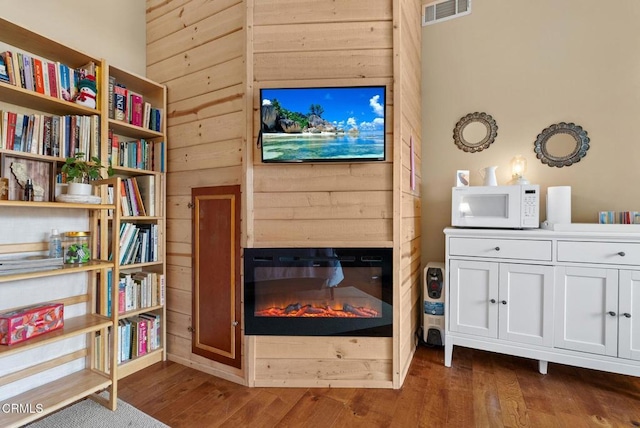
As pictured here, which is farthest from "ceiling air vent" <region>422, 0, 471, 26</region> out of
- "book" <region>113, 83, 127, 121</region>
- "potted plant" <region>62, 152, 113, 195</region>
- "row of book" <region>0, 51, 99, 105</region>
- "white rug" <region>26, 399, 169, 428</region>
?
"white rug" <region>26, 399, 169, 428</region>

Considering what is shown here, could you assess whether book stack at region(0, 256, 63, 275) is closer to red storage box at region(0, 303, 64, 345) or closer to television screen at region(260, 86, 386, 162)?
red storage box at region(0, 303, 64, 345)

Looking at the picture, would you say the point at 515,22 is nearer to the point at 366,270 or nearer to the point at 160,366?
Result: the point at 366,270

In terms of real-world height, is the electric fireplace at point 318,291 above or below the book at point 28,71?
below

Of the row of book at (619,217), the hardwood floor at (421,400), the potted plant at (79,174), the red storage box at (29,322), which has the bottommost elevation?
the hardwood floor at (421,400)

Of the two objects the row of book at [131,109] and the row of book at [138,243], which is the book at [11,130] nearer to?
the row of book at [131,109]

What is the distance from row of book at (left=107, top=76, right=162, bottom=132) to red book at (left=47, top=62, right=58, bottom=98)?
28 cm

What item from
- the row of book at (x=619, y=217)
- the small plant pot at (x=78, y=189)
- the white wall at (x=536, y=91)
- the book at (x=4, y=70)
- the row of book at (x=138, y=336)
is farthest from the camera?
the white wall at (x=536, y=91)

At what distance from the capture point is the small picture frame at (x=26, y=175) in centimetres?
168

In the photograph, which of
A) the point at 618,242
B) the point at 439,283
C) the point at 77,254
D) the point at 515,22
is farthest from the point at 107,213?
the point at 515,22

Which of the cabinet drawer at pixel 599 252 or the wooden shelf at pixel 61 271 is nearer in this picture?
the wooden shelf at pixel 61 271

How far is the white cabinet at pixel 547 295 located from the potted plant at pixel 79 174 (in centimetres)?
239

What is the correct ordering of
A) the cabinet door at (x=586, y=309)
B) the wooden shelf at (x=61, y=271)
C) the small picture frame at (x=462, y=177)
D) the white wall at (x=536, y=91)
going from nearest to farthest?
A: 1. the wooden shelf at (x=61, y=271)
2. the cabinet door at (x=586, y=309)
3. the white wall at (x=536, y=91)
4. the small picture frame at (x=462, y=177)

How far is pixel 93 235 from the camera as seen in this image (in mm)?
1981

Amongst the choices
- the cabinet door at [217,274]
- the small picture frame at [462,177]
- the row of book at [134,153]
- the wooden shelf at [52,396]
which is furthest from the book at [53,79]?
the small picture frame at [462,177]
